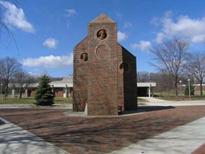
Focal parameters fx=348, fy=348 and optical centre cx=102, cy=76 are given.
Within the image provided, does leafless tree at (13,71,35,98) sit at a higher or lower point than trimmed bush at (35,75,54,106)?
higher

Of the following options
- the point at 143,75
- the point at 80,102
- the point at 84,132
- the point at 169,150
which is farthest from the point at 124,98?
the point at 143,75

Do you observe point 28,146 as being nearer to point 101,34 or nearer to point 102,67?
point 102,67

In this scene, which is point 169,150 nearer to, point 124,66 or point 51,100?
point 124,66

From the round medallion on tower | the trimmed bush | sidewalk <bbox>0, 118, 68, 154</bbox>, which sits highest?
the round medallion on tower

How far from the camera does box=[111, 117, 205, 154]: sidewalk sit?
9.71 metres

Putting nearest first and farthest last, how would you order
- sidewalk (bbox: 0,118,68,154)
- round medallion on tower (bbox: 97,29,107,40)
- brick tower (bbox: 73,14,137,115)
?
1. sidewalk (bbox: 0,118,68,154)
2. brick tower (bbox: 73,14,137,115)
3. round medallion on tower (bbox: 97,29,107,40)

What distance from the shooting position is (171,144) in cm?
1074

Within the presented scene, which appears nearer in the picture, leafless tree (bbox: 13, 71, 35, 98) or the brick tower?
the brick tower

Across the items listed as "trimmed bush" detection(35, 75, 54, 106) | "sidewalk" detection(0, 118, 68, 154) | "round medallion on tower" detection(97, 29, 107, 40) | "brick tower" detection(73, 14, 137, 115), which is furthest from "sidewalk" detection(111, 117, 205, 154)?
"trimmed bush" detection(35, 75, 54, 106)

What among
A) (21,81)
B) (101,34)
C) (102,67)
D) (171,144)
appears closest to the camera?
(171,144)

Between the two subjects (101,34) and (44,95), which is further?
(44,95)

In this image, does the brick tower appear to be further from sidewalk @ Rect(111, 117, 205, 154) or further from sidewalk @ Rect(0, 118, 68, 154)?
sidewalk @ Rect(0, 118, 68, 154)

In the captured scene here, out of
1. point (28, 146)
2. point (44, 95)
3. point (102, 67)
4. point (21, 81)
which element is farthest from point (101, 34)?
point (21, 81)

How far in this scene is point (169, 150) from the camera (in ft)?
31.9
